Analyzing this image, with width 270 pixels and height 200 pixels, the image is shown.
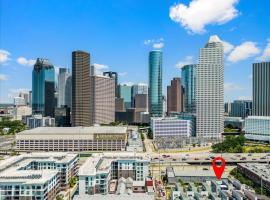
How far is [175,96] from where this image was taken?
106 meters

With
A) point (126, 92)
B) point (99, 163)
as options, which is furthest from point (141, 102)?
point (99, 163)

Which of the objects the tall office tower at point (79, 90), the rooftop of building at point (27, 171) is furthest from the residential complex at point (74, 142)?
the tall office tower at point (79, 90)

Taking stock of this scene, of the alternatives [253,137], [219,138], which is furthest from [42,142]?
[253,137]

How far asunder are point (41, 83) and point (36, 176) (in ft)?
283

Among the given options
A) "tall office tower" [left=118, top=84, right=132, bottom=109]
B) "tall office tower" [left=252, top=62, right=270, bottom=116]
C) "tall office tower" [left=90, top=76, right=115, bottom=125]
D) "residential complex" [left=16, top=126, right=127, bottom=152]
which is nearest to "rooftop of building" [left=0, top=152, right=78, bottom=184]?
"residential complex" [left=16, top=126, right=127, bottom=152]

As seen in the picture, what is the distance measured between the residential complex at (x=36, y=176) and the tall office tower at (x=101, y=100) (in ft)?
132

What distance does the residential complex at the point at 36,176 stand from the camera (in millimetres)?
22391

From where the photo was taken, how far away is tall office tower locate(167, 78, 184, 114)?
4146 inches

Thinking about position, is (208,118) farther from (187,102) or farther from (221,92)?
(187,102)

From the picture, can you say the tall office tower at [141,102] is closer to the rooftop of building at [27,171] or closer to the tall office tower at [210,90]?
the tall office tower at [210,90]

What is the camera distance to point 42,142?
47906mm

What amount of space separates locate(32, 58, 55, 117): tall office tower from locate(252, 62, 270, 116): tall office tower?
5667 cm

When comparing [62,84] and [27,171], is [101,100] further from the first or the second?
[62,84]

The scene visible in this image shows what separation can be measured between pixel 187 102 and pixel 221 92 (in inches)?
1426
